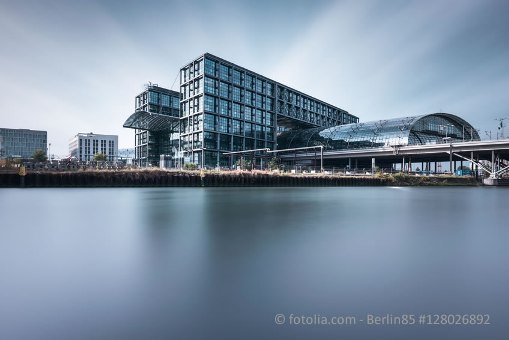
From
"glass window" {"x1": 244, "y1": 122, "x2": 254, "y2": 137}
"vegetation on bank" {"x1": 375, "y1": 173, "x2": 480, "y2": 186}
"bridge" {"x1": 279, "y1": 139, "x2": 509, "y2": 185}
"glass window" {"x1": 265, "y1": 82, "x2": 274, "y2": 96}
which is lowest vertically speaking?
"vegetation on bank" {"x1": 375, "y1": 173, "x2": 480, "y2": 186}

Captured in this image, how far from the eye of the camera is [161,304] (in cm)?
248

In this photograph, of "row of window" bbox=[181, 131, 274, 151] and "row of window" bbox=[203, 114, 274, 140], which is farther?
"row of window" bbox=[203, 114, 274, 140]

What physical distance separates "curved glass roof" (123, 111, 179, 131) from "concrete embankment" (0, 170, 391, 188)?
4452 centimetres

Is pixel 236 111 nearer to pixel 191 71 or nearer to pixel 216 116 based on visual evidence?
pixel 216 116

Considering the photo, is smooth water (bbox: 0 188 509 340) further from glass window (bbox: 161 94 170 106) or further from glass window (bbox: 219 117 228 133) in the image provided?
glass window (bbox: 161 94 170 106)

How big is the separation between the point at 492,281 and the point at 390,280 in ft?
3.90

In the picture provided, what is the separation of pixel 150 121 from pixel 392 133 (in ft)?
202

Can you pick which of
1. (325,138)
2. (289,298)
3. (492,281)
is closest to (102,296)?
(289,298)

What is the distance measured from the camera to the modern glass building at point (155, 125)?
6750cm

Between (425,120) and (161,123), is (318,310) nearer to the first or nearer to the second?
(161,123)

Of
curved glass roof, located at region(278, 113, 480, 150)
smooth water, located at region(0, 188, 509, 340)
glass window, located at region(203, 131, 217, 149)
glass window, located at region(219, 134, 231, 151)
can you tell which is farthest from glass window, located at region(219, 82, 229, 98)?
smooth water, located at region(0, 188, 509, 340)

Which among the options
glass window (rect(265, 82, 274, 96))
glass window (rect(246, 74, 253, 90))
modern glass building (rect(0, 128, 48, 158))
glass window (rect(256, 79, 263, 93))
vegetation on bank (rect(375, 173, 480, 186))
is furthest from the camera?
modern glass building (rect(0, 128, 48, 158))

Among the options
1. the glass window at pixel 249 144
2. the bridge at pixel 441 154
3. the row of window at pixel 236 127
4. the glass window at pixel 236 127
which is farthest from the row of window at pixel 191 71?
the bridge at pixel 441 154

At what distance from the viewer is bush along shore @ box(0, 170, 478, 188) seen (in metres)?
19.2
